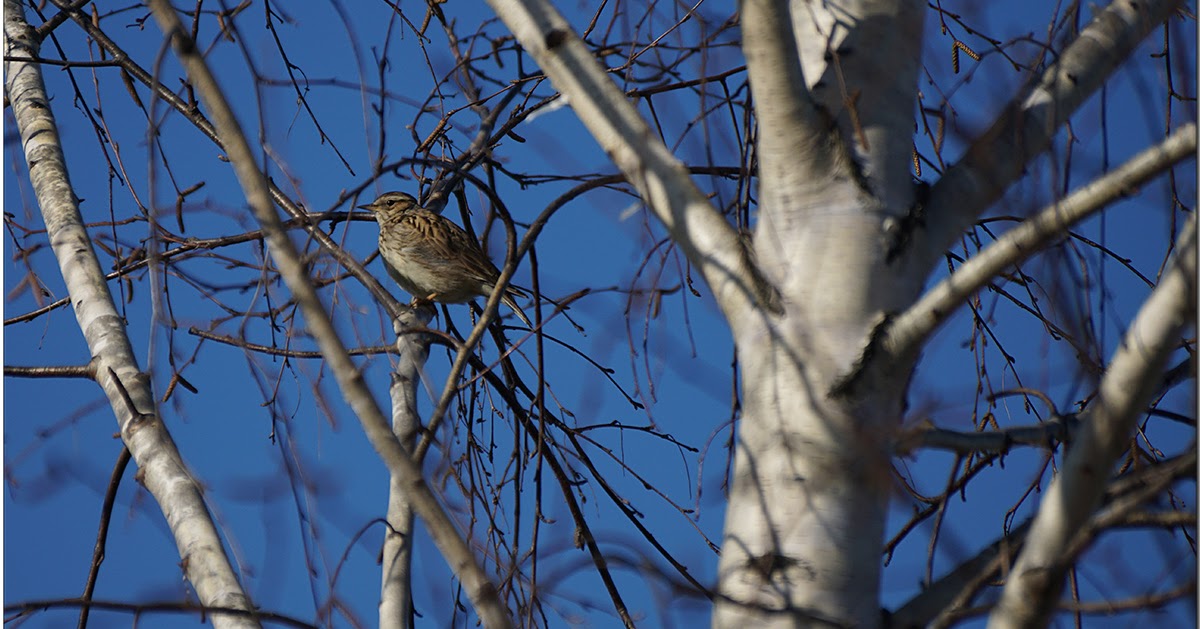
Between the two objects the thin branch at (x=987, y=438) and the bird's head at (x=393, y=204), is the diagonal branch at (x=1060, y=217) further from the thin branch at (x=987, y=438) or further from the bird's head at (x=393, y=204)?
the bird's head at (x=393, y=204)

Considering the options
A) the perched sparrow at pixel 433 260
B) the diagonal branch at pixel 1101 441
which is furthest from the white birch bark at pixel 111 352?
the perched sparrow at pixel 433 260

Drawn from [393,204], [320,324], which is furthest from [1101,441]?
[393,204]

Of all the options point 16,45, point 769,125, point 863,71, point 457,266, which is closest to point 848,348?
point 769,125

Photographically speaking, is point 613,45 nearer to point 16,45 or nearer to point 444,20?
point 444,20

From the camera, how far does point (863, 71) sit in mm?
2283

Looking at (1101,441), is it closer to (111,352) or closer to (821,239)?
(821,239)

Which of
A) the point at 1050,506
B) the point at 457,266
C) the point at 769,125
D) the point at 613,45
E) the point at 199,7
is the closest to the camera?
the point at 1050,506

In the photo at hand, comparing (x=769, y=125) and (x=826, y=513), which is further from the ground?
(x=769, y=125)

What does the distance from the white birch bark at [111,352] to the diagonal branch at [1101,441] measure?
1.37 m

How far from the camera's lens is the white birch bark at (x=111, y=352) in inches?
95.9

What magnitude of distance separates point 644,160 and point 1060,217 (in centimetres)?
76

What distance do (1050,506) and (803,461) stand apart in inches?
19.1

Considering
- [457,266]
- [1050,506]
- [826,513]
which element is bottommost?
[1050,506]

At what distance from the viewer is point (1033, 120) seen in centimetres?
223
